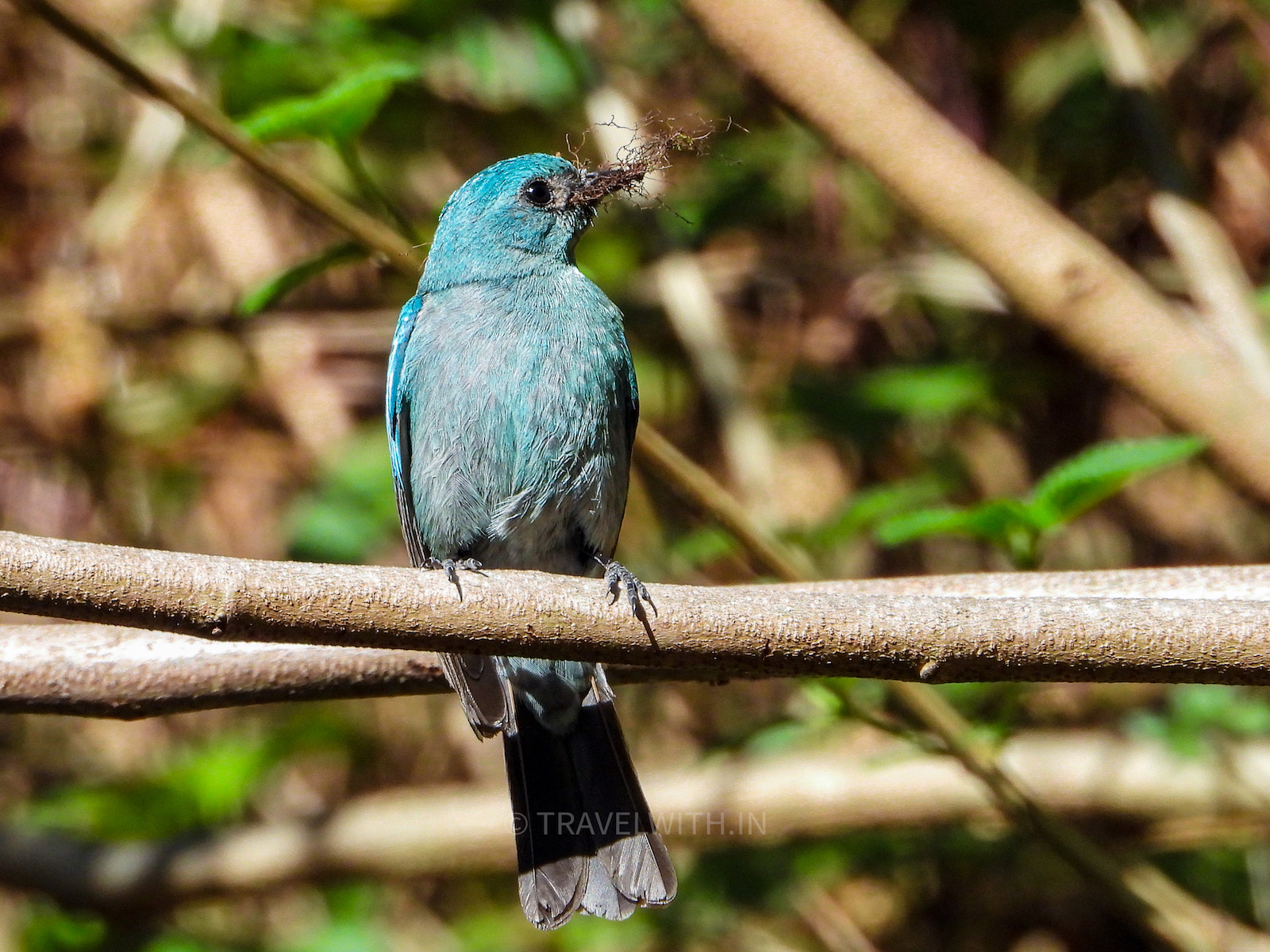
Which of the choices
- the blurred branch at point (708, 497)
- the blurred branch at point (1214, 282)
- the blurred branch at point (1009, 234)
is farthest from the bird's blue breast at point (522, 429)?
the blurred branch at point (1214, 282)

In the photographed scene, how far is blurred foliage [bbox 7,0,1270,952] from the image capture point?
176 inches

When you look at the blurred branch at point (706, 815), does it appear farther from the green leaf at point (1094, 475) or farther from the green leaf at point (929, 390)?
the green leaf at point (1094, 475)

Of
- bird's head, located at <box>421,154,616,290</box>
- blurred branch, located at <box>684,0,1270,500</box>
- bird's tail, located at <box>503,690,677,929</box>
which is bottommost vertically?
bird's tail, located at <box>503,690,677,929</box>

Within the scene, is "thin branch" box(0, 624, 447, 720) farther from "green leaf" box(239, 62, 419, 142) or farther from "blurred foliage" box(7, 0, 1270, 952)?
"blurred foliage" box(7, 0, 1270, 952)

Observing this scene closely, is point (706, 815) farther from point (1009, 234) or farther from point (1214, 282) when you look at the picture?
point (1214, 282)

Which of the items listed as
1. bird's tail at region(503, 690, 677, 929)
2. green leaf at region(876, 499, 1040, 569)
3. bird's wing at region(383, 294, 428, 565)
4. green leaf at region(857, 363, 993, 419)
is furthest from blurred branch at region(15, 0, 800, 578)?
green leaf at region(857, 363, 993, 419)

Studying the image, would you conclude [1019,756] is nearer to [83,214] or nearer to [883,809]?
Answer: [883,809]

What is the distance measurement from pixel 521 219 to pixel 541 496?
2.74 feet

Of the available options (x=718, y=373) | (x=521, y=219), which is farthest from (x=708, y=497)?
(x=718, y=373)

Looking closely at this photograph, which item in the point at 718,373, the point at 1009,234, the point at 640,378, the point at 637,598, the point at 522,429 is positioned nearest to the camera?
the point at 637,598

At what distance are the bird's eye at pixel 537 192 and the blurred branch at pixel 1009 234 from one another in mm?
→ 761

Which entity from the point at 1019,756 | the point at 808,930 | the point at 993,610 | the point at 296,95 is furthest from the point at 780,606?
the point at 808,930

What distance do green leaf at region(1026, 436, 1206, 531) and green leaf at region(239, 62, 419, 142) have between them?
1.45 m

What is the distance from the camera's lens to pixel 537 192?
3.86 m
